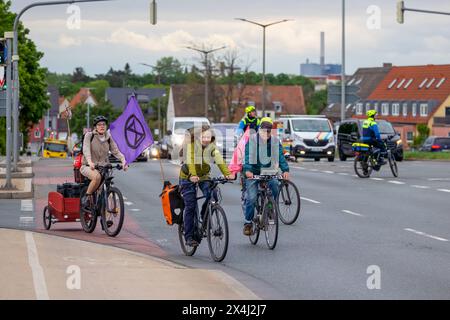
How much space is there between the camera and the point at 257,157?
53.8ft

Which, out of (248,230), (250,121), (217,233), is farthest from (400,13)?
(217,233)

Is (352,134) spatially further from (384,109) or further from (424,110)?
(384,109)

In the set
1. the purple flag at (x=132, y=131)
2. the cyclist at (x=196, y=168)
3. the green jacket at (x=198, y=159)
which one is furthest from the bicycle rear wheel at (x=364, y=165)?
the green jacket at (x=198, y=159)

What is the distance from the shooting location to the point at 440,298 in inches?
437

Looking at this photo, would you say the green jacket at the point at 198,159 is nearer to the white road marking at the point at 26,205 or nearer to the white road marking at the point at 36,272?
the white road marking at the point at 36,272

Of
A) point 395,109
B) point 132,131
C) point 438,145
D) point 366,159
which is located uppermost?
point 395,109

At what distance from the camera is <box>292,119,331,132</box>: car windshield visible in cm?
4844

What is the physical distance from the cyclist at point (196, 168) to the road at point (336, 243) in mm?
605

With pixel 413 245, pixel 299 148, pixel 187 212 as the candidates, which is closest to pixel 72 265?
pixel 187 212

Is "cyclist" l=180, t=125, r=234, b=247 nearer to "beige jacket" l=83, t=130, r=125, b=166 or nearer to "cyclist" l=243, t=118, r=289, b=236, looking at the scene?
"cyclist" l=243, t=118, r=289, b=236

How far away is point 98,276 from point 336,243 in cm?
519

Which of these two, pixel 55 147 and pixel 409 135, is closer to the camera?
pixel 55 147

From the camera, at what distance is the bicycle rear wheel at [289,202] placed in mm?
19328

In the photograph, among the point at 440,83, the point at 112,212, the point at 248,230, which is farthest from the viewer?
the point at 440,83
